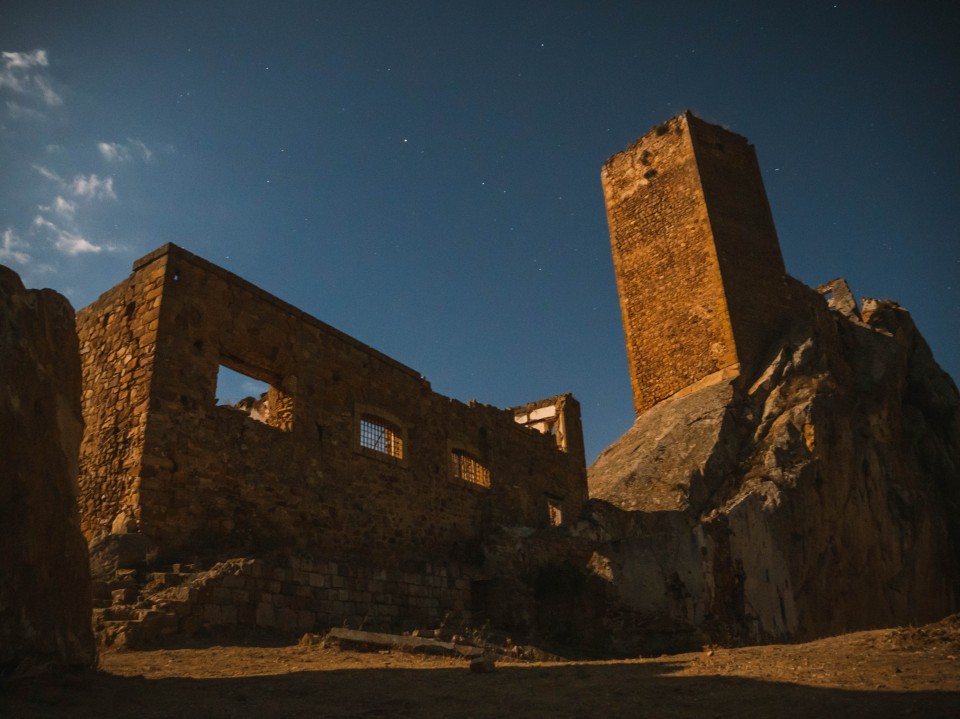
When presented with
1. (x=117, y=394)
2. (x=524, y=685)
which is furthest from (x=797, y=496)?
(x=117, y=394)

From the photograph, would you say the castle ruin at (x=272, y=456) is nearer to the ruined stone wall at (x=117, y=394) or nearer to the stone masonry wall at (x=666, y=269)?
the ruined stone wall at (x=117, y=394)

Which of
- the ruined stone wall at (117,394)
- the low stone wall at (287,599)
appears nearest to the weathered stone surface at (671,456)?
the low stone wall at (287,599)

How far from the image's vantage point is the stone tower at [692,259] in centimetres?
2136

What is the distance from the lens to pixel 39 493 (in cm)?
466

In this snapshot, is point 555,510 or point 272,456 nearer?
point 272,456

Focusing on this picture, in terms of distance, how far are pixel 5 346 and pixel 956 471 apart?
24059 mm

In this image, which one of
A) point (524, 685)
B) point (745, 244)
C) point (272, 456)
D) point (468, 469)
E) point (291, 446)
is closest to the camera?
point (524, 685)

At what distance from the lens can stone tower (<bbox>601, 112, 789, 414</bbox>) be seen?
70.1ft

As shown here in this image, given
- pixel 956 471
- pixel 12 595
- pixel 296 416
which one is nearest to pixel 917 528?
pixel 956 471

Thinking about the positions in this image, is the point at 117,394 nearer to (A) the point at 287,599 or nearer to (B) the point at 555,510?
(A) the point at 287,599

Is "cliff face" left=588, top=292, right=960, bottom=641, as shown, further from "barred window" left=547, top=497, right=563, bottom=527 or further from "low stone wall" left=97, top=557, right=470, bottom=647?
"low stone wall" left=97, top=557, right=470, bottom=647

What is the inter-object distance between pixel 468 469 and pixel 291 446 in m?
4.50

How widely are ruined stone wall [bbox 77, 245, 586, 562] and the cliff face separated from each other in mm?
3126

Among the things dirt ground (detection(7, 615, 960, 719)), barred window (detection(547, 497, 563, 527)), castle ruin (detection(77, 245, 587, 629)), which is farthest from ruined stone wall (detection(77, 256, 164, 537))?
barred window (detection(547, 497, 563, 527))
